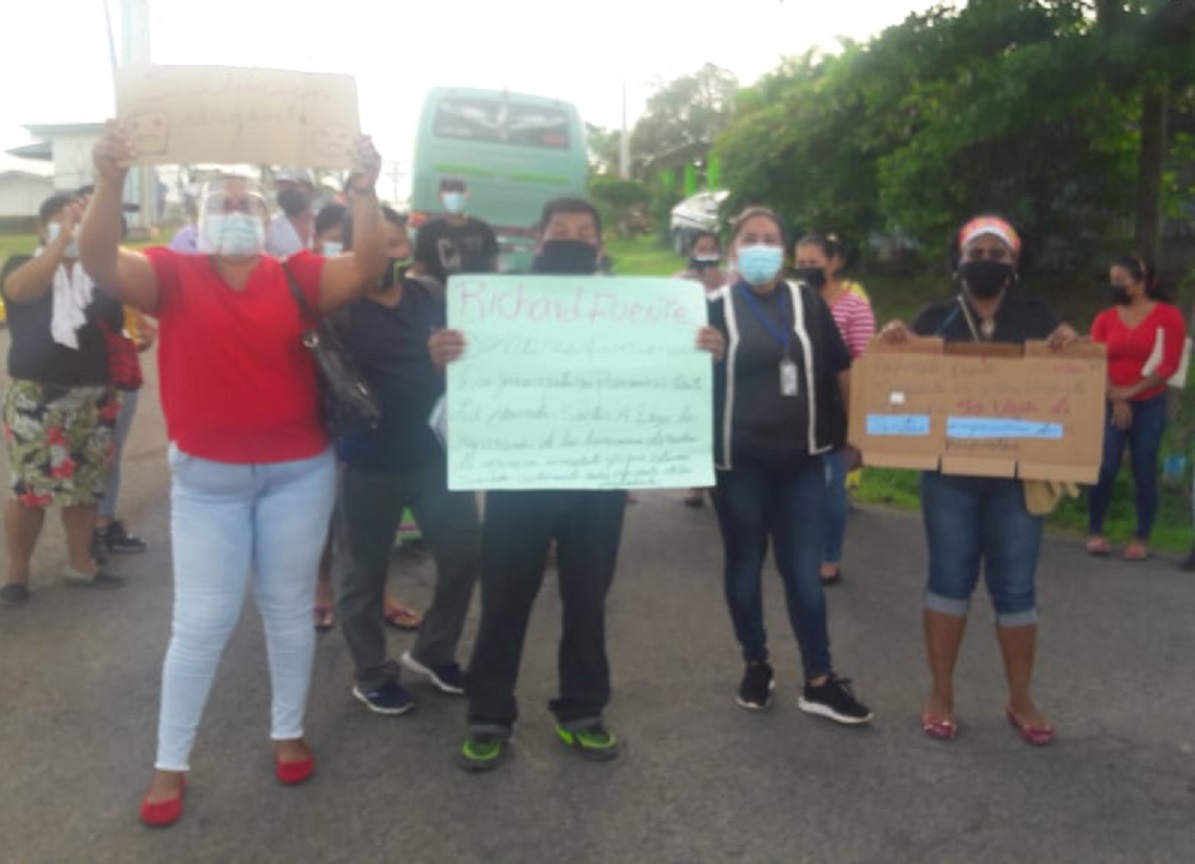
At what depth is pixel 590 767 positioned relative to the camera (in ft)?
12.7

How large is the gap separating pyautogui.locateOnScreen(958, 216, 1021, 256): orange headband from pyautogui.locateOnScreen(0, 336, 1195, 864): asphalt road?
5.60 feet

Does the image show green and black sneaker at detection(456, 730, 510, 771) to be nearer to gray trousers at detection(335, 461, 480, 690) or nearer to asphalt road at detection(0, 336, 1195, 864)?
asphalt road at detection(0, 336, 1195, 864)

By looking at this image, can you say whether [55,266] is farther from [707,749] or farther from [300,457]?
[707,749]

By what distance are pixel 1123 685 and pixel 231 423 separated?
3.50 m

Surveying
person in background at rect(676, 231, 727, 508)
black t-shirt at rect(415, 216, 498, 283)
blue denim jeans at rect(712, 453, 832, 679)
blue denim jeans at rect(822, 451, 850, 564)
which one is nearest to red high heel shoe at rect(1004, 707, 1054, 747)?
blue denim jeans at rect(712, 453, 832, 679)

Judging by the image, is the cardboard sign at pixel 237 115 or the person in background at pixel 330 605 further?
the person in background at pixel 330 605

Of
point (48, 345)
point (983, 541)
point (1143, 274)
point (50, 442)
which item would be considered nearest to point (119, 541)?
point (50, 442)

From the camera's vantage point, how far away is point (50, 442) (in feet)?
17.9

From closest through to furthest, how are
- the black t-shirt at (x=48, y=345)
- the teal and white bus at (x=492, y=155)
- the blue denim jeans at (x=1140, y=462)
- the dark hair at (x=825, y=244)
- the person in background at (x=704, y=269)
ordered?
1. the black t-shirt at (x=48, y=345)
2. the dark hair at (x=825, y=244)
3. the blue denim jeans at (x=1140, y=462)
4. the person in background at (x=704, y=269)
5. the teal and white bus at (x=492, y=155)

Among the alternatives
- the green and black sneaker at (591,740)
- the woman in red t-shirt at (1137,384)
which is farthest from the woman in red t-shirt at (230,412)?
the woman in red t-shirt at (1137,384)

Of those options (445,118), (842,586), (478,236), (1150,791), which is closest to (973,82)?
(842,586)

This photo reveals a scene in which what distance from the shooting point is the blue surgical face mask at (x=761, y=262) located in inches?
160

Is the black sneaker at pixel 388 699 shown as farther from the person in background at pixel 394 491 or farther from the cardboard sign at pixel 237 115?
the cardboard sign at pixel 237 115

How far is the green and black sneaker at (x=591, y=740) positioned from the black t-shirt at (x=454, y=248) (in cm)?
168
